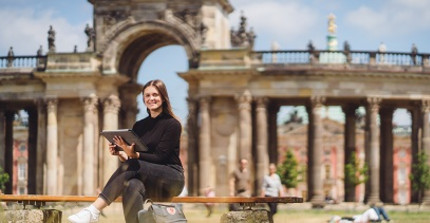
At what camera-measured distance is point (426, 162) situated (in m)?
56.2

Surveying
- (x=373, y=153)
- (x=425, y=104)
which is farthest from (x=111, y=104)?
(x=425, y=104)

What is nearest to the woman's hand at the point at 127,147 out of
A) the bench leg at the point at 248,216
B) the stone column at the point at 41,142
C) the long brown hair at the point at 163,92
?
the long brown hair at the point at 163,92

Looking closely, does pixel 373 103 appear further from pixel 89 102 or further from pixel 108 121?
pixel 89 102

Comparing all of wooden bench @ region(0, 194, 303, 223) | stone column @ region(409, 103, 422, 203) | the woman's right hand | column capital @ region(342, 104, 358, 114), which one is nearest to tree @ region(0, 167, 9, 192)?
column capital @ region(342, 104, 358, 114)

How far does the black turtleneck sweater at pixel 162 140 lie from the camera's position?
1231 cm

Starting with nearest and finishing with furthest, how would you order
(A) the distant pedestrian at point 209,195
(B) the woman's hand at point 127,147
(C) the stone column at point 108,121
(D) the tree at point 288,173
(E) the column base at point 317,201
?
(B) the woman's hand at point 127,147 → (A) the distant pedestrian at point 209,195 → (E) the column base at point 317,201 → (C) the stone column at point 108,121 → (D) the tree at point 288,173

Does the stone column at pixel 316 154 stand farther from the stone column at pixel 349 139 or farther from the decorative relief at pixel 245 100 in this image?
the stone column at pixel 349 139

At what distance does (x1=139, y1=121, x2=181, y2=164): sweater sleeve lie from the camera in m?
12.3

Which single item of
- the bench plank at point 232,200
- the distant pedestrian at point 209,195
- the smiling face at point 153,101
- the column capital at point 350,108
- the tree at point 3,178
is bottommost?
the distant pedestrian at point 209,195

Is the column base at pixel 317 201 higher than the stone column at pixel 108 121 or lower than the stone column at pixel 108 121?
Result: lower

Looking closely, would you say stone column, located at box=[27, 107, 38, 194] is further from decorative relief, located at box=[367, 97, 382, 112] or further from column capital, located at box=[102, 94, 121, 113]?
decorative relief, located at box=[367, 97, 382, 112]

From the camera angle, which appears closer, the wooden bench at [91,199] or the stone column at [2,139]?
the wooden bench at [91,199]

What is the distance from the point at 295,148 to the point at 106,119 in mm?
69483

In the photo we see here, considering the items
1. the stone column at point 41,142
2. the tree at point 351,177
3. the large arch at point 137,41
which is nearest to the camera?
the large arch at point 137,41
